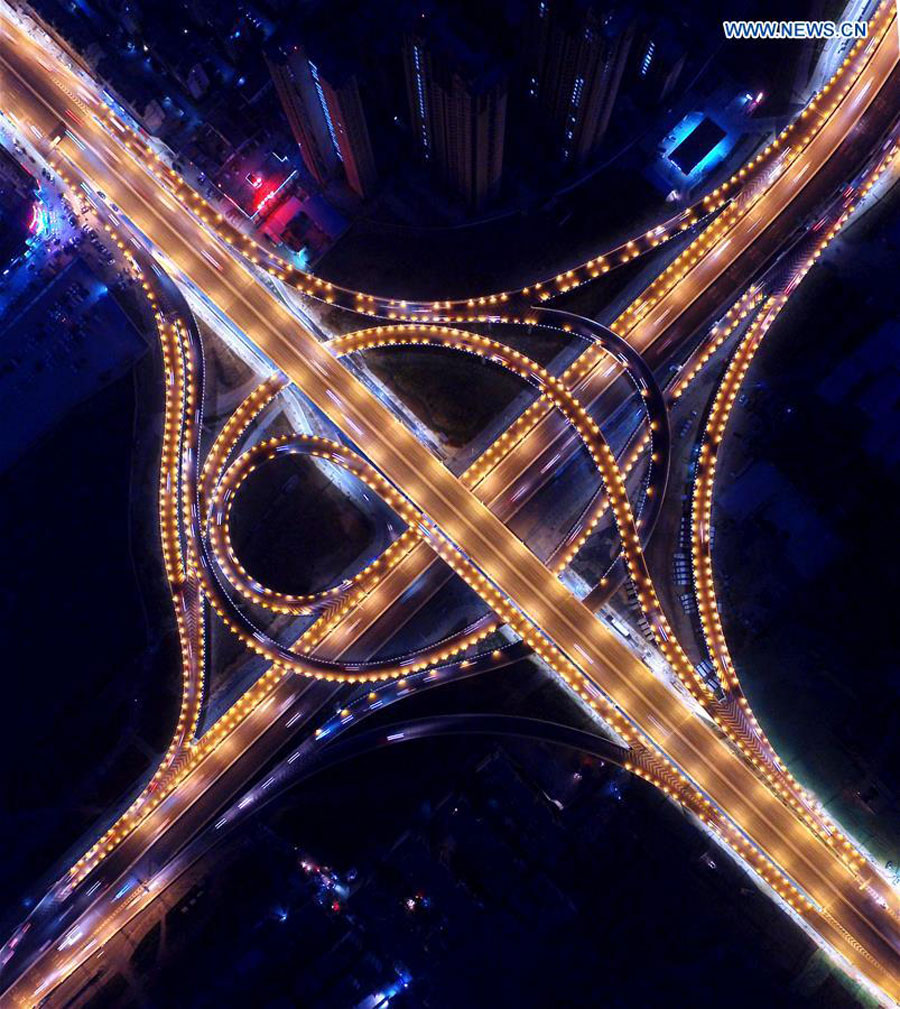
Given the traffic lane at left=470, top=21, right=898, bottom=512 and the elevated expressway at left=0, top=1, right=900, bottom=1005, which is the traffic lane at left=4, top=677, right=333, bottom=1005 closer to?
the elevated expressway at left=0, top=1, right=900, bottom=1005

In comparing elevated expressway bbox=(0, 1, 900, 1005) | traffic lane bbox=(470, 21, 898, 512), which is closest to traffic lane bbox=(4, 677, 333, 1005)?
elevated expressway bbox=(0, 1, 900, 1005)

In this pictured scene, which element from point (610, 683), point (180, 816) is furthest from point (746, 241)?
point (180, 816)

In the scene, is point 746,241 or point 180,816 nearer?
point 180,816

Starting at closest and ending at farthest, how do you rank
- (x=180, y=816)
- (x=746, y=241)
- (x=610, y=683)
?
(x=610, y=683)
(x=180, y=816)
(x=746, y=241)

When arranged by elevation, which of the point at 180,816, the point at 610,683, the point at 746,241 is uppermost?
the point at 746,241

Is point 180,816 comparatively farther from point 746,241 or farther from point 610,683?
point 746,241

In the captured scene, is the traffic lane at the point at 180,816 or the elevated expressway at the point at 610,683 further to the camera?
the traffic lane at the point at 180,816

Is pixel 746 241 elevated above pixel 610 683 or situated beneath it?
elevated above

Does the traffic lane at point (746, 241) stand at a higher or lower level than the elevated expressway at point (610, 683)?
higher

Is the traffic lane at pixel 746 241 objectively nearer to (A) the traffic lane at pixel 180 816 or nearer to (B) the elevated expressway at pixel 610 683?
(B) the elevated expressway at pixel 610 683

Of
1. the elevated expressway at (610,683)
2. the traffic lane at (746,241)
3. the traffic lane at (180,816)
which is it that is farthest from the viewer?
the traffic lane at (746,241)

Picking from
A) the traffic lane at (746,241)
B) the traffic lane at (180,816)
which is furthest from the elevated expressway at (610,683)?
the traffic lane at (746,241)
